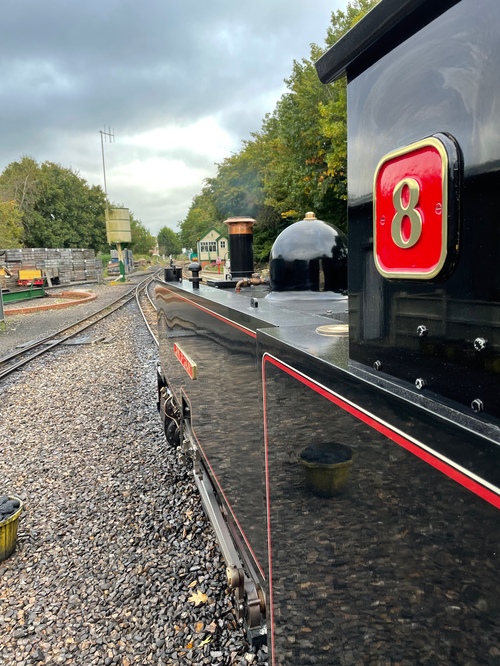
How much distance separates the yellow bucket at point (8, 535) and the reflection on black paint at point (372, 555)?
7.61ft

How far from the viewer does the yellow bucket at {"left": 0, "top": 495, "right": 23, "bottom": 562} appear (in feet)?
10.8

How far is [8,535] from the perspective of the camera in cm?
332

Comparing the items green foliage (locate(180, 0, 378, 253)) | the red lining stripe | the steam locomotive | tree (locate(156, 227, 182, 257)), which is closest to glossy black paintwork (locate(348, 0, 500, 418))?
the steam locomotive

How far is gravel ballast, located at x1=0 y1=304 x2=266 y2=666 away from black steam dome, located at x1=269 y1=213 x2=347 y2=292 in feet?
6.19

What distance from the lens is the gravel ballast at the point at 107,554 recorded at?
8.38 ft

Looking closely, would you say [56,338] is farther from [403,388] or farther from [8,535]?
[403,388]

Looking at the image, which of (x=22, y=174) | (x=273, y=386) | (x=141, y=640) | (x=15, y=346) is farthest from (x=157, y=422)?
(x=22, y=174)

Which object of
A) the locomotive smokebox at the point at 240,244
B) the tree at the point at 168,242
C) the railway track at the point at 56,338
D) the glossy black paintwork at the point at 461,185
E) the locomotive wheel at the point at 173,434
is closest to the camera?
the glossy black paintwork at the point at 461,185

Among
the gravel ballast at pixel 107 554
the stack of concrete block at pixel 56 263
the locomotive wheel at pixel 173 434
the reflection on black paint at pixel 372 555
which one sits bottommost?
the gravel ballast at pixel 107 554

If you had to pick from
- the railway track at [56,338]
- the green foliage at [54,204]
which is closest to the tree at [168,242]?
the green foliage at [54,204]

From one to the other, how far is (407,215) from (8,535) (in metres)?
3.47

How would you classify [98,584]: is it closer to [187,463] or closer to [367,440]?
[187,463]

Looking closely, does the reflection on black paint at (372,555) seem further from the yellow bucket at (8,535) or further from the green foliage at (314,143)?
the green foliage at (314,143)

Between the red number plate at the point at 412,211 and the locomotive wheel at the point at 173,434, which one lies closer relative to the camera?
the red number plate at the point at 412,211
